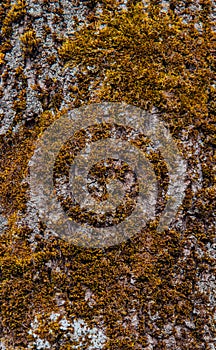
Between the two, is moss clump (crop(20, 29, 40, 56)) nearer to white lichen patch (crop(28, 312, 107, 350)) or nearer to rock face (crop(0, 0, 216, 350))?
rock face (crop(0, 0, 216, 350))

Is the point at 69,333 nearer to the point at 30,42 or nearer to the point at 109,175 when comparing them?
the point at 109,175

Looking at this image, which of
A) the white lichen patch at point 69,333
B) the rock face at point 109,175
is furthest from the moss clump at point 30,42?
the white lichen patch at point 69,333

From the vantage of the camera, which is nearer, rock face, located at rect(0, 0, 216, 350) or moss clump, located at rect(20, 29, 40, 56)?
rock face, located at rect(0, 0, 216, 350)

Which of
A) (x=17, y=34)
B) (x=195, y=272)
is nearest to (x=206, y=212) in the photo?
(x=195, y=272)

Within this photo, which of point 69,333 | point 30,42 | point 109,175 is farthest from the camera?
point 30,42

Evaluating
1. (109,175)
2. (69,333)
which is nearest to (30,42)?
(109,175)

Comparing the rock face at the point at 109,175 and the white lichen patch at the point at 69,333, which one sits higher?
the rock face at the point at 109,175

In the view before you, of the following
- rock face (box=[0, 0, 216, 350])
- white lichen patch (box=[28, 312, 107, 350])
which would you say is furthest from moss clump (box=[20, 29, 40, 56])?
white lichen patch (box=[28, 312, 107, 350])

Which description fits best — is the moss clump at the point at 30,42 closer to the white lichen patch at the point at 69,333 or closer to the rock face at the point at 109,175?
the rock face at the point at 109,175

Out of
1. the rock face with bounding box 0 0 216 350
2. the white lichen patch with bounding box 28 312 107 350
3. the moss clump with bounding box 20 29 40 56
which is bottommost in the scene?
the white lichen patch with bounding box 28 312 107 350
